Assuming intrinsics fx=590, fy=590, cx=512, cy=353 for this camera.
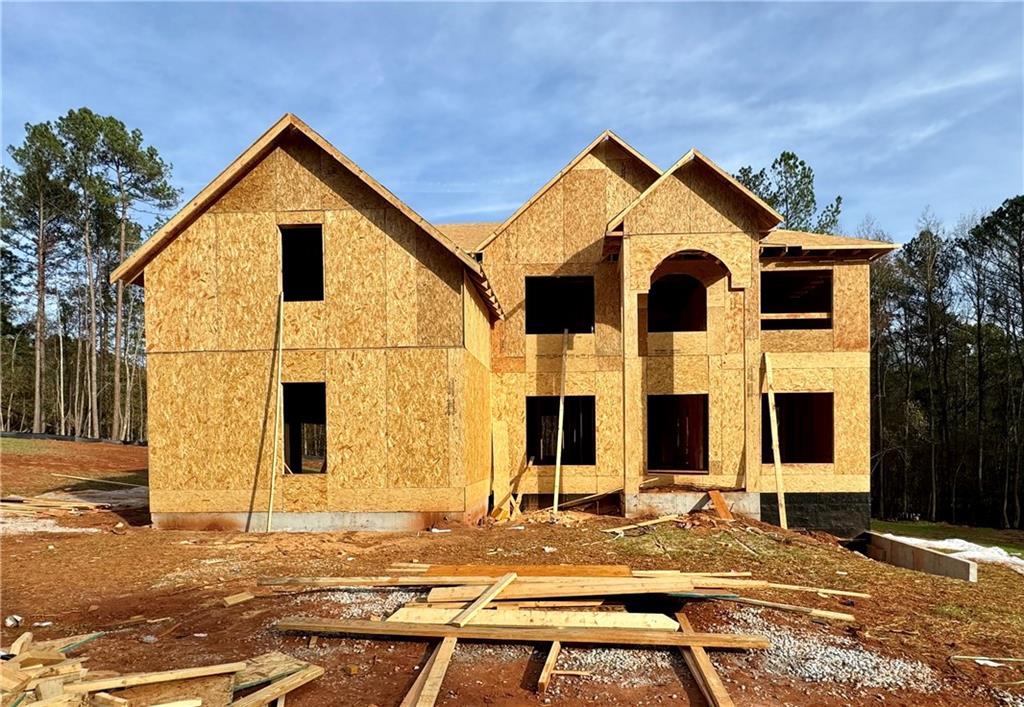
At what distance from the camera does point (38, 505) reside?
46.5 feet

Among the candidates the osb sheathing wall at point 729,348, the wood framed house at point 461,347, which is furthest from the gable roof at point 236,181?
the osb sheathing wall at point 729,348

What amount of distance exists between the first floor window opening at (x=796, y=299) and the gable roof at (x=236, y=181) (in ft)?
26.8

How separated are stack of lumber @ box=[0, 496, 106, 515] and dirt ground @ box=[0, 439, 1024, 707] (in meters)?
1.24

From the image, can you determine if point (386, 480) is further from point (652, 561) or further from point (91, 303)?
point (91, 303)

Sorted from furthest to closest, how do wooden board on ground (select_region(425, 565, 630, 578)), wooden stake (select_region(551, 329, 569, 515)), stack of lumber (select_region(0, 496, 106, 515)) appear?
wooden stake (select_region(551, 329, 569, 515)) < stack of lumber (select_region(0, 496, 106, 515)) < wooden board on ground (select_region(425, 565, 630, 578))

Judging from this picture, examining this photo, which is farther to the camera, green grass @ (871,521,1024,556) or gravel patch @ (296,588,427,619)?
green grass @ (871,521,1024,556)

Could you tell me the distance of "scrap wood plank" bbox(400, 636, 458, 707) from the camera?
457 centimetres

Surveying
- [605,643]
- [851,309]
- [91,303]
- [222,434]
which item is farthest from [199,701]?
[91,303]

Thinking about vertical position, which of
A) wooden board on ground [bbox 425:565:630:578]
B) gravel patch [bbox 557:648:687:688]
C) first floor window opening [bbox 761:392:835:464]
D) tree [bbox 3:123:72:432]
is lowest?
gravel patch [bbox 557:648:687:688]

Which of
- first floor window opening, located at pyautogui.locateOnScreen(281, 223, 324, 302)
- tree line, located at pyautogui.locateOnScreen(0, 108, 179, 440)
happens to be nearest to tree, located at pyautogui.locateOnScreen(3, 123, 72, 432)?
tree line, located at pyautogui.locateOnScreen(0, 108, 179, 440)

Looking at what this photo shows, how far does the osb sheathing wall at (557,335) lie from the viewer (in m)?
15.0

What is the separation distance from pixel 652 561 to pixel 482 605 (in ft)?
13.6

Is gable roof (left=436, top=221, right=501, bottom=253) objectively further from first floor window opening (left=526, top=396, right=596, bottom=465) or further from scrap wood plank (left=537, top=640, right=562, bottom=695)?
scrap wood plank (left=537, top=640, right=562, bottom=695)

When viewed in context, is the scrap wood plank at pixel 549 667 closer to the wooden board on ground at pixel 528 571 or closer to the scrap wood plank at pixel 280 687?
the scrap wood plank at pixel 280 687
